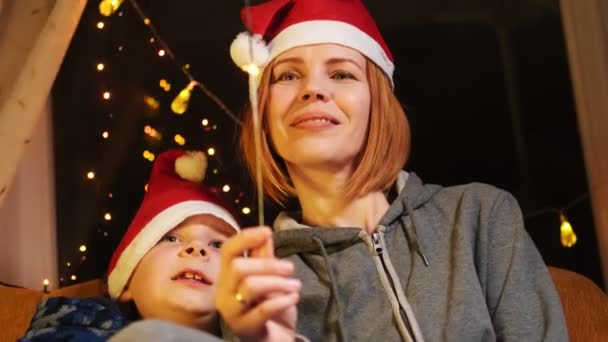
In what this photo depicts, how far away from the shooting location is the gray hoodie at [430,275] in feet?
4.00

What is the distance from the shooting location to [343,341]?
124cm

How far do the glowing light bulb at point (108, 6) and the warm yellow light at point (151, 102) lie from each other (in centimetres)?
23

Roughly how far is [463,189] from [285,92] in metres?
0.36

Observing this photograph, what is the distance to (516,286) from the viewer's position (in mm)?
1239

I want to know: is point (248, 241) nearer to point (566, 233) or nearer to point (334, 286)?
point (334, 286)

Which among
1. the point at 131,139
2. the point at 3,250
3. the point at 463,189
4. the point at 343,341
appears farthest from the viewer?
the point at 131,139

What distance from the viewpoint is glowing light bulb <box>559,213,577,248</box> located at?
1.91 m

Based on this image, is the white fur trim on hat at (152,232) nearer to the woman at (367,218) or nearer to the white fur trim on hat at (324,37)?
the woman at (367,218)

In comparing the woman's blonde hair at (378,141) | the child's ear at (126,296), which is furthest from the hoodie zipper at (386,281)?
the child's ear at (126,296)

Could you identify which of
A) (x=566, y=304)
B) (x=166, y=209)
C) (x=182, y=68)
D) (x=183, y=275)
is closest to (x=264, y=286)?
(x=183, y=275)

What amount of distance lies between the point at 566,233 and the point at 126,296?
1.09m

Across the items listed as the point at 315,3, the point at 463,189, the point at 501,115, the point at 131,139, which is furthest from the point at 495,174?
the point at 131,139

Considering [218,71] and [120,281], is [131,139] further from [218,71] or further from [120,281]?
[120,281]

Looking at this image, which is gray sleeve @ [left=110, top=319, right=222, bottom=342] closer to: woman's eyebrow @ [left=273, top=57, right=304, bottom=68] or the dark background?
woman's eyebrow @ [left=273, top=57, right=304, bottom=68]
